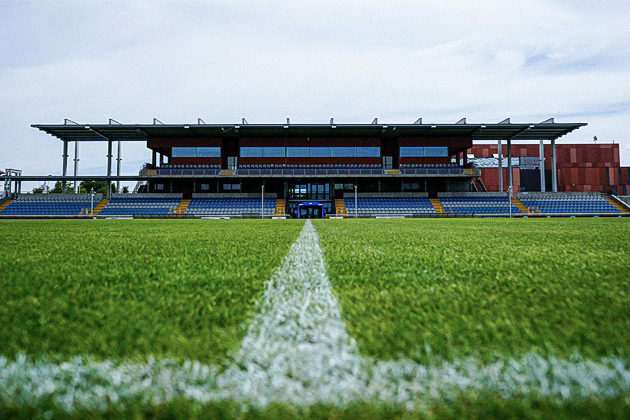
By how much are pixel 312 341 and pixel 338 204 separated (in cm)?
2793

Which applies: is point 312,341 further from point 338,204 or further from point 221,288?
point 338,204

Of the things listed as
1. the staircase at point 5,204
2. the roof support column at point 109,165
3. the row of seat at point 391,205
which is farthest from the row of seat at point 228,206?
the staircase at point 5,204

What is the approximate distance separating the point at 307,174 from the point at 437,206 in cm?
1056

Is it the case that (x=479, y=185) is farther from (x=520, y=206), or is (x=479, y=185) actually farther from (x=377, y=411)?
(x=377, y=411)

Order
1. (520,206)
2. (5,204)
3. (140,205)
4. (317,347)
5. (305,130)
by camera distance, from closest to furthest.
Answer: (317,347) → (140,205) → (520,206) → (5,204) → (305,130)

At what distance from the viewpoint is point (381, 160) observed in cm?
2975

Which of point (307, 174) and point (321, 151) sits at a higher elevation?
point (321, 151)

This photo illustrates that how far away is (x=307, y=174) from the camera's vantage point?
92.5ft

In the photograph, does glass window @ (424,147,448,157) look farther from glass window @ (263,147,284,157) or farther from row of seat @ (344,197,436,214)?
glass window @ (263,147,284,157)

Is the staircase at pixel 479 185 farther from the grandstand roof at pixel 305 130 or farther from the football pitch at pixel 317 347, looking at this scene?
the football pitch at pixel 317 347

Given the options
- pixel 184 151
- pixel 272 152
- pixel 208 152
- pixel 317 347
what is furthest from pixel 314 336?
pixel 184 151

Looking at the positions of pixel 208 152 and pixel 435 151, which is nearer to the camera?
pixel 208 152

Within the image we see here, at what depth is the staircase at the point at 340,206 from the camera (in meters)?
27.4

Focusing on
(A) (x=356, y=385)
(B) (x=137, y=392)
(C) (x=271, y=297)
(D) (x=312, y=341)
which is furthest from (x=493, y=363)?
(C) (x=271, y=297)
